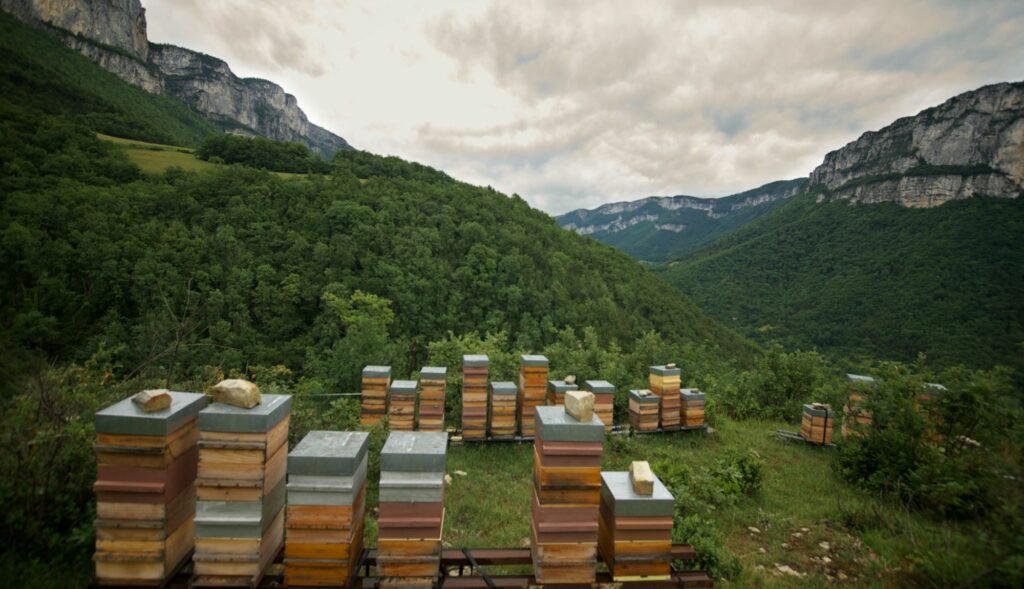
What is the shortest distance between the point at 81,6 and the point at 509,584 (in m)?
187

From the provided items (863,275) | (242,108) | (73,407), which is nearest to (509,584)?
(73,407)

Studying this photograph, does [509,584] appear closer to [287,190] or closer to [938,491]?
[938,491]

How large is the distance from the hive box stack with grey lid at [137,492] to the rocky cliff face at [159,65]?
134m

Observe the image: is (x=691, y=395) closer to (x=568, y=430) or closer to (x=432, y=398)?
(x=432, y=398)

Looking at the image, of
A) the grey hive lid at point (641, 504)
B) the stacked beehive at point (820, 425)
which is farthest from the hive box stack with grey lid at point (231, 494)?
the stacked beehive at point (820, 425)

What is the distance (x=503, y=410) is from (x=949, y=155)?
15024cm

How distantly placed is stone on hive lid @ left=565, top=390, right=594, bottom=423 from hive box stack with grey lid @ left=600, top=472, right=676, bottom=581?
82 cm

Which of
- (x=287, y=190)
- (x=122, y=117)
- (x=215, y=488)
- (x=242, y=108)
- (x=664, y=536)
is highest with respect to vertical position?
(x=242, y=108)

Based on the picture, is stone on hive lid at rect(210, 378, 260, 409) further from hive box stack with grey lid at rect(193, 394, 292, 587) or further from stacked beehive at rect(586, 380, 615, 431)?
stacked beehive at rect(586, 380, 615, 431)

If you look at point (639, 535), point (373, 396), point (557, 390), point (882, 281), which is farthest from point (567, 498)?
point (882, 281)

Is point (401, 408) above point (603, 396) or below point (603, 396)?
below

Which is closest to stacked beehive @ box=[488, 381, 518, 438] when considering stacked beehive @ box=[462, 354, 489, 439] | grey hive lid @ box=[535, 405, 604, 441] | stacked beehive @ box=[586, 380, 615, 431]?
stacked beehive @ box=[462, 354, 489, 439]

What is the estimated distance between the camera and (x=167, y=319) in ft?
104

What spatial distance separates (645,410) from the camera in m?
10.2
